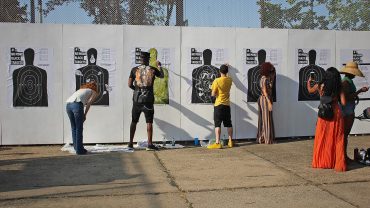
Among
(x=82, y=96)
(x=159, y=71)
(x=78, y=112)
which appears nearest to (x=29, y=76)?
(x=82, y=96)

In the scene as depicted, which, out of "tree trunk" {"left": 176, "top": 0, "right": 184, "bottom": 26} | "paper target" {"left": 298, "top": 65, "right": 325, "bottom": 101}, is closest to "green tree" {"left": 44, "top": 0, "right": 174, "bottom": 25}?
"tree trunk" {"left": 176, "top": 0, "right": 184, "bottom": 26}

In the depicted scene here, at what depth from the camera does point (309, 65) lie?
10797 mm

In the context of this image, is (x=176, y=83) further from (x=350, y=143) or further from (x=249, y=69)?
(x=350, y=143)

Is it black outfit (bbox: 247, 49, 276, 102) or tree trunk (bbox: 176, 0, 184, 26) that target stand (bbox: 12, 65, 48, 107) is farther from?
black outfit (bbox: 247, 49, 276, 102)

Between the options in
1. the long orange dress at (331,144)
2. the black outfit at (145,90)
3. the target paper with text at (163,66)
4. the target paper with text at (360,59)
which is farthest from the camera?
the target paper with text at (360,59)

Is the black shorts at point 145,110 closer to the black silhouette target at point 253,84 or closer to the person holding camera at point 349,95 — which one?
the black silhouette target at point 253,84

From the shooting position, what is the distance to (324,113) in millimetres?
7160

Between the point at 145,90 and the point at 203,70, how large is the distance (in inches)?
69.7

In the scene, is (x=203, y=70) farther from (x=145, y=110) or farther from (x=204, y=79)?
(x=145, y=110)

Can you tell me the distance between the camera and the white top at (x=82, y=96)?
339 inches

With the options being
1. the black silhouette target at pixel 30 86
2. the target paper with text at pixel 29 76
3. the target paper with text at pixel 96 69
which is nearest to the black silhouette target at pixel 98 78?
the target paper with text at pixel 96 69

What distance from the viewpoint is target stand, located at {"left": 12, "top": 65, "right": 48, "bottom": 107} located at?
31.3ft

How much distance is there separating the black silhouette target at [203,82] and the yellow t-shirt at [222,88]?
705mm

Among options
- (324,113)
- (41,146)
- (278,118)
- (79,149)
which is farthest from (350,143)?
(41,146)
